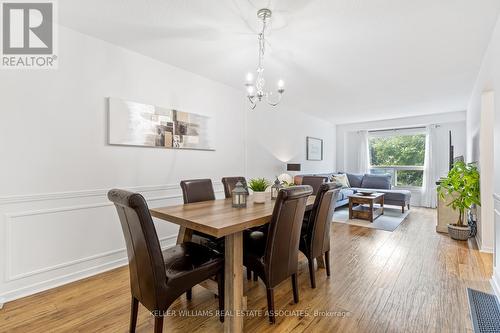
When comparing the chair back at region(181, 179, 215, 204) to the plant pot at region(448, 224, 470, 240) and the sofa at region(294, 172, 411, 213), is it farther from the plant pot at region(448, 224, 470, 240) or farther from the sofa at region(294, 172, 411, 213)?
the plant pot at region(448, 224, 470, 240)

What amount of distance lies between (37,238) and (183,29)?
239 centimetres

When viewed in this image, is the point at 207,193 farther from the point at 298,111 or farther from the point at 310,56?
the point at 298,111

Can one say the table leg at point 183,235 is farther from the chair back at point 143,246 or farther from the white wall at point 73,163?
the white wall at point 73,163

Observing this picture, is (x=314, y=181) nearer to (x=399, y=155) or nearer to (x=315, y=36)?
(x=315, y=36)

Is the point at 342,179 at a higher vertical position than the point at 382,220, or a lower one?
higher

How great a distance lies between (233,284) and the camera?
62.7 inches

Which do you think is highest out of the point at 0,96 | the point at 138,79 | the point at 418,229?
the point at 138,79

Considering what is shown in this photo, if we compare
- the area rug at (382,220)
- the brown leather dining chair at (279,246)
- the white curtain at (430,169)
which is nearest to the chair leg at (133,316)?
the brown leather dining chair at (279,246)

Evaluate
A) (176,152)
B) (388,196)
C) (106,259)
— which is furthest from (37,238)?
(388,196)

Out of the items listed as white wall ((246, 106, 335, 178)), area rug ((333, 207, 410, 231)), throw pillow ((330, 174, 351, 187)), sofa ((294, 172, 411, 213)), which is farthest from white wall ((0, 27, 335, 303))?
throw pillow ((330, 174, 351, 187))

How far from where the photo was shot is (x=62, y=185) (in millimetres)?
2330

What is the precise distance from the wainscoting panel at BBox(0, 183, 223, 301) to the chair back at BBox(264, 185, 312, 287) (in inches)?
75.6

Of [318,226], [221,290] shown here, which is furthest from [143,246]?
[318,226]

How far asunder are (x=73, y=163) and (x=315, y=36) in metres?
2.75
